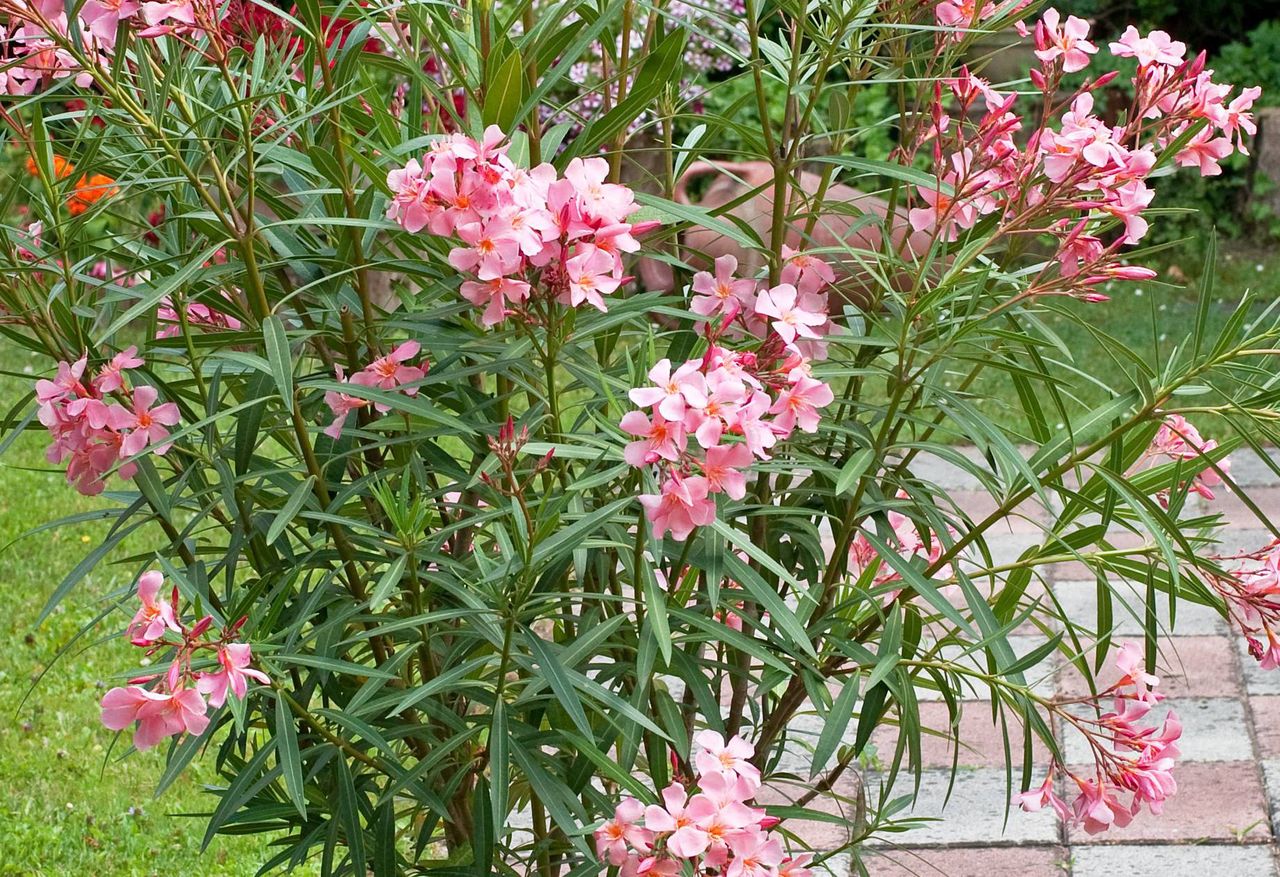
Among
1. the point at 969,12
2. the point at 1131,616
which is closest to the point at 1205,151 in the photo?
the point at 969,12

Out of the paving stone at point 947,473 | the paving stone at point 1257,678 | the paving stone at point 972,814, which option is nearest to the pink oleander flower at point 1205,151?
the paving stone at point 972,814

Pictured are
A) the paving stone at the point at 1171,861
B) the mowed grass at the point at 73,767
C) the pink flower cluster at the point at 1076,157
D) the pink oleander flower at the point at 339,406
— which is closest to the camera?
the pink flower cluster at the point at 1076,157

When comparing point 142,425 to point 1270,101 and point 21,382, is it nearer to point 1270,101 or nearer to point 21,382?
point 21,382

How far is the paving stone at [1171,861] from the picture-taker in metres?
2.52

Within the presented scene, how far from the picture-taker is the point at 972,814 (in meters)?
2.77

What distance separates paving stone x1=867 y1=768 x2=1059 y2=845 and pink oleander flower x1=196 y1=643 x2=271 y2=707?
5.43 feet

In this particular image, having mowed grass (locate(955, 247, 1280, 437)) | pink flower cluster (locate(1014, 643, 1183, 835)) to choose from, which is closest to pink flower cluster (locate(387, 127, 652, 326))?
pink flower cluster (locate(1014, 643, 1183, 835))

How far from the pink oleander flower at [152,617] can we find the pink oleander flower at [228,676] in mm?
40

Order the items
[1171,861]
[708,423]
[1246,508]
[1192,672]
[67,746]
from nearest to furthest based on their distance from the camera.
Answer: [708,423] < [1171,861] < [67,746] < [1192,672] < [1246,508]

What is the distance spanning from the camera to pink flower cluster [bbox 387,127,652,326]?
1.17 m

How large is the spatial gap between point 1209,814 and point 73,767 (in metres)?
2.14

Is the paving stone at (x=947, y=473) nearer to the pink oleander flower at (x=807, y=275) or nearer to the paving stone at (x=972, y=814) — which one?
the paving stone at (x=972, y=814)

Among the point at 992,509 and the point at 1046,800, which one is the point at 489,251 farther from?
the point at 992,509

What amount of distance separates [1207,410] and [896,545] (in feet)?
1.18
